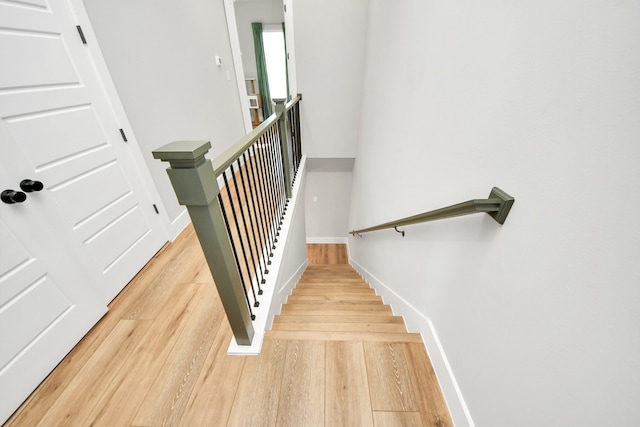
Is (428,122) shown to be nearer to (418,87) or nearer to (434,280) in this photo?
(418,87)

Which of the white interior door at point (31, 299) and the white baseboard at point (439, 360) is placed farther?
the white interior door at point (31, 299)

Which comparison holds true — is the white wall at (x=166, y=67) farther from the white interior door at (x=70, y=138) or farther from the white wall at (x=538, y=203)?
the white wall at (x=538, y=203)

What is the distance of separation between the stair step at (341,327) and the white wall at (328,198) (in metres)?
2.95

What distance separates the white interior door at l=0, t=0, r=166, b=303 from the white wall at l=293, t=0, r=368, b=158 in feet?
7.70

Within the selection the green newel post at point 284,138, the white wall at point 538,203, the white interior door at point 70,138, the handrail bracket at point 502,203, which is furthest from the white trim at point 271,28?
the handrail bracket at point 502,203

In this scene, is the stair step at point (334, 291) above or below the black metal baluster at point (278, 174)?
below

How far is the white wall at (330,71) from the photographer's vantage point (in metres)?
2.91

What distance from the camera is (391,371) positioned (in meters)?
1.11

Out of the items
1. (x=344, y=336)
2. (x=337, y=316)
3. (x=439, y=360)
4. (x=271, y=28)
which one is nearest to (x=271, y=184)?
(x=337, y=316)

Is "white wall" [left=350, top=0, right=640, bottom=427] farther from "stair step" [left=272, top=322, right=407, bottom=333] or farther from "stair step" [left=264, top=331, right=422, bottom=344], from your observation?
"stair step" [left=272, top=322, right=407, bottom=333]

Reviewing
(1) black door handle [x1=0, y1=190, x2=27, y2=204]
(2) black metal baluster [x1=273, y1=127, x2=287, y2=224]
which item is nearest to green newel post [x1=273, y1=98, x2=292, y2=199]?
(2) black metal baluster [x1=273, y1=127, x2=287, y2=224]

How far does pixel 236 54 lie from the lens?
3.51 meters

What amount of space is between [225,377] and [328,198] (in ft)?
12.6

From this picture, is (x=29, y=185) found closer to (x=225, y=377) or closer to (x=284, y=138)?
(x=225, y=377)
